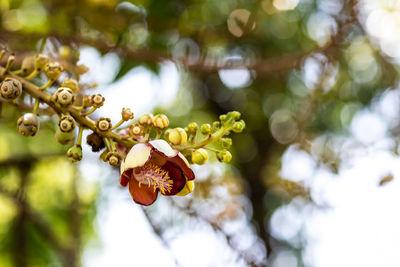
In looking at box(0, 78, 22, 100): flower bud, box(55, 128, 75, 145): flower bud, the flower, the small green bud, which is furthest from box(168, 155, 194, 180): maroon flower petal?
box(0, 78, 22, 100): flower bud

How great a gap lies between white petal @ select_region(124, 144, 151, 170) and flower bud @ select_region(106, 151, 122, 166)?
16mm

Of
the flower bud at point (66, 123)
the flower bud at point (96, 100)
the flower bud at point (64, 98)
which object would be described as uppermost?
the flower bud at point (64, 98)

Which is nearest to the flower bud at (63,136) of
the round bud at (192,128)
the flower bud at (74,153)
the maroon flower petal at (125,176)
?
the flower bud at (74,153)

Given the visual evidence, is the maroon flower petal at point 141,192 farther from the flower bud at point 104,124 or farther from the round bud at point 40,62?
the round bud at point 40,62

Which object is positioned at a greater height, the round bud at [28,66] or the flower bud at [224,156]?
the round bud at [28,66]

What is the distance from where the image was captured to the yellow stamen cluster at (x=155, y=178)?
0.93m

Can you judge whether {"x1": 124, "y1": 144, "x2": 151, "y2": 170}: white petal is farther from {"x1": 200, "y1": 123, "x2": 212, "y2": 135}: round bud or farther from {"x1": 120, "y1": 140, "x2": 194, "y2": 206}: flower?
{"x1": 200, "y1": 123, "x2": 212, "y2": 135}: round bud

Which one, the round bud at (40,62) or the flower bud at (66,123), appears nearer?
the flower bud at (66,123)

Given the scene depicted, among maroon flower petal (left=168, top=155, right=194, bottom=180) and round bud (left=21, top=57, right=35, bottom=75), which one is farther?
round bud (left=21, top=57, right=35, bottom=75)

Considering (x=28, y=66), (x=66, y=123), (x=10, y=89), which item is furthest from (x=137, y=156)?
(x=28, y=66)

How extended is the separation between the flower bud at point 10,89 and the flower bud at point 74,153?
144 mm

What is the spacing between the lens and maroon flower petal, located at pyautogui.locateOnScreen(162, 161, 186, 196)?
0.93m

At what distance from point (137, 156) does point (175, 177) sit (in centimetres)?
12

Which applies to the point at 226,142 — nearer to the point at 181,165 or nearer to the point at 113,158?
the point at 181,165
